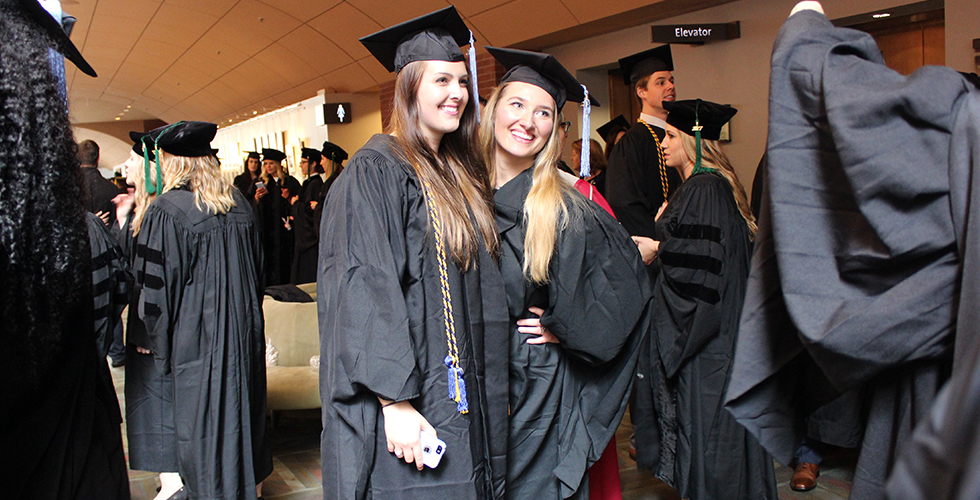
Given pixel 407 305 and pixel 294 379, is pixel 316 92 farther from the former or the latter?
pixel 407 305

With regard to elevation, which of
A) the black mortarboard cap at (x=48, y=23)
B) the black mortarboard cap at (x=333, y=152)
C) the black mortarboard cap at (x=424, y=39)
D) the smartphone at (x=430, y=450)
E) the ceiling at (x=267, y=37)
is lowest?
the smartphone at (x=430, y=450)

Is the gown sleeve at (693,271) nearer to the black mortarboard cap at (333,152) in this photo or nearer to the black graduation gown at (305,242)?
the black graduation gown at (305,242)

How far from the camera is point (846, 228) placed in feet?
3.12

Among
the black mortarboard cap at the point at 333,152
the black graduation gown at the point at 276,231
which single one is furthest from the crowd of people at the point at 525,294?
the black graduation gown at the point at 276,231

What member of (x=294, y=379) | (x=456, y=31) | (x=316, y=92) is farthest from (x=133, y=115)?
(x=456, y=31)

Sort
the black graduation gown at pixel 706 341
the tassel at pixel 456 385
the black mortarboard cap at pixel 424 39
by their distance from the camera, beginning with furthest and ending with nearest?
the black graduation gown at pixel 706 341 → the black mortarboard cap at pixel 424 39 → the tassel at pixel 456 385

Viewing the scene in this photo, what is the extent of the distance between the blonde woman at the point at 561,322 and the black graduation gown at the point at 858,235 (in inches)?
47.1

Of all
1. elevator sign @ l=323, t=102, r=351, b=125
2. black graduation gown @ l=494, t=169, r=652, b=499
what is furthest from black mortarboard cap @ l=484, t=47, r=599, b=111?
elevator sign @ l=323, t=102, r=351, b=125

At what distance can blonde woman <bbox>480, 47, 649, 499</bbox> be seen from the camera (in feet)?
7.55

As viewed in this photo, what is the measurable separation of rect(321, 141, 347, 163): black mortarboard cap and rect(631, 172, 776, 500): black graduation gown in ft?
22.6

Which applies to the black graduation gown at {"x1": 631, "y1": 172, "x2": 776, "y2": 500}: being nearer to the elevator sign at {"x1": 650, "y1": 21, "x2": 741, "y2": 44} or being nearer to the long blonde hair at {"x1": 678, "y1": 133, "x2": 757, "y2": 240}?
the long blonde hair at {"x1": 678, "y1": 133, "x2": 757, "y2": 240}

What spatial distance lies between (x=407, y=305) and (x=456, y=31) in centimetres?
94

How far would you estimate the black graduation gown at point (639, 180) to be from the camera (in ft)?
14.5

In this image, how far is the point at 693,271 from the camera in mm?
2996
